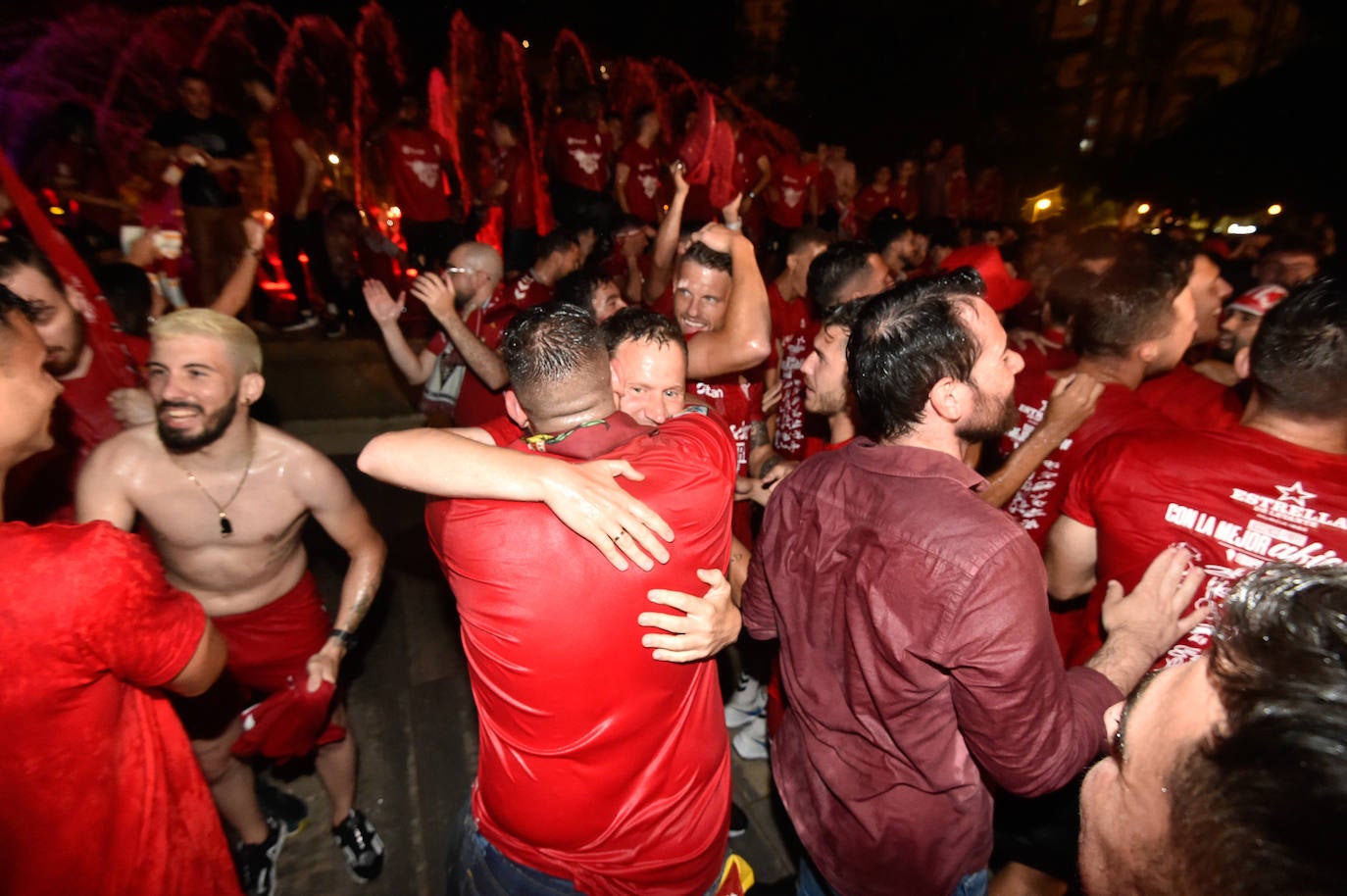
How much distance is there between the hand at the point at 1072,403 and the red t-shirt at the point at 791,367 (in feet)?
5.44

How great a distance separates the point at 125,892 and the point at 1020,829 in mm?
2850

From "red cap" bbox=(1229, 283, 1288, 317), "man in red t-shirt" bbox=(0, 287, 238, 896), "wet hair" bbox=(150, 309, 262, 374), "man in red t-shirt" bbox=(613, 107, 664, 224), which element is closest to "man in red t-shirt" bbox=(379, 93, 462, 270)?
"man in red t-shirt" bbox=(613, 107, 664, 224)

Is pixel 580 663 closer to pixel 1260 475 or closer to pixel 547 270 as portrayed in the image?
pixel 1260 475

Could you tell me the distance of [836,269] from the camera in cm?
361

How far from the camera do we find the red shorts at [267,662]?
9.05ft

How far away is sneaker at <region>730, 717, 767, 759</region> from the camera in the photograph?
12.1 ft

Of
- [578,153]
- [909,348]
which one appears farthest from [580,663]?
[578,153]

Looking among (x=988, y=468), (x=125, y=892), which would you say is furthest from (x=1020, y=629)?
(x=988, y=468)

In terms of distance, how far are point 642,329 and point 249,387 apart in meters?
1.70

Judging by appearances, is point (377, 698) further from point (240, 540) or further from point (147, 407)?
point (147, 407)

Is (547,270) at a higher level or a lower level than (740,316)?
higher

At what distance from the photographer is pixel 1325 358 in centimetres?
182

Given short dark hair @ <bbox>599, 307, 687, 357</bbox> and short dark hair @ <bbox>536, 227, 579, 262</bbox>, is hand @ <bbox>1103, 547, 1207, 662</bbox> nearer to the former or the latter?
short dark hair @ <bbox>599, 307, 687, 357</bbox>

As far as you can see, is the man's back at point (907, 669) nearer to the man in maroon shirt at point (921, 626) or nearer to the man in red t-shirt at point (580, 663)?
the man in maroon shirt at point (921, 626)
